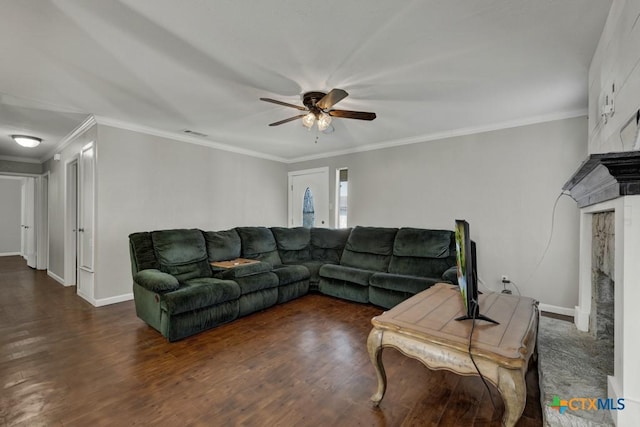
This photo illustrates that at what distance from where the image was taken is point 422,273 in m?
3.74

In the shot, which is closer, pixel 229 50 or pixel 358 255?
pixel 229 50

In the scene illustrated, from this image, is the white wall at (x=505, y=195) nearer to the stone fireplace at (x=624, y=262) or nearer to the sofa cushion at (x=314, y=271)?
the sofa cushion at (x=314, y=271)

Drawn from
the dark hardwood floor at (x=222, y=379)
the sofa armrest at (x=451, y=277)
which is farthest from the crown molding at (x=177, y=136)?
the sofa armrest at (x=451, y=277)

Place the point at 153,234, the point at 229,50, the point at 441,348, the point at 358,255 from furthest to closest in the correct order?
1. the point at 358,255
2. the point at 153,234
3. the point at 229,50
4. the point at 441,348

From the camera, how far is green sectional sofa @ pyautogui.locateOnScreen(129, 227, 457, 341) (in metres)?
2.83

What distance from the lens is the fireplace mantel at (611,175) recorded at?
1104 millimetres

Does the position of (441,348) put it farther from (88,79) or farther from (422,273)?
(88,79)

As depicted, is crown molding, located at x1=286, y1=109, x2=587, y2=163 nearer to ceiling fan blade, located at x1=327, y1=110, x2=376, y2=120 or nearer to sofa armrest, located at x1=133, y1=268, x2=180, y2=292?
ceiling fan blade, located at x1=327, y1=110, x2=376, y2=120

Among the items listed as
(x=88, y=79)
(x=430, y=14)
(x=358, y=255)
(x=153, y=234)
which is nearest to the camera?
(x=430, y=14)

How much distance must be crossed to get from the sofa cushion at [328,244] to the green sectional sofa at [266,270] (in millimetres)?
17

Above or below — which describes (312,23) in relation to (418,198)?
above

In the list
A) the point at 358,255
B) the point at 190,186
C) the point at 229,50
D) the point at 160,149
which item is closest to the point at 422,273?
the point at 358,255

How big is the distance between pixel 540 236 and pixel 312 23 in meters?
3.59

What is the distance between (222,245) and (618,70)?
3988 millimetres
